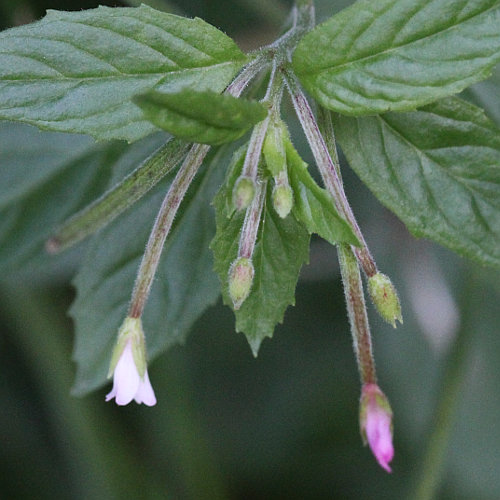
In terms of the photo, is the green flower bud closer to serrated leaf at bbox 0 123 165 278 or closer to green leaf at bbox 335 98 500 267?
green leaf at bbox 335 98 500 267

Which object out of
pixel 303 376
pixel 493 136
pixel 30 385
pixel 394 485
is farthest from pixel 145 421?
pixel 493 136

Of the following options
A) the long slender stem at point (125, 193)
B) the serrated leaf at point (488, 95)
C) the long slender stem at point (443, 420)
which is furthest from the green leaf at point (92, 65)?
the long slender stem at point (443, 420)

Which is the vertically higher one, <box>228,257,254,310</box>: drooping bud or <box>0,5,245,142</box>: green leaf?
<box>0,5,245,142</box>: green leaf

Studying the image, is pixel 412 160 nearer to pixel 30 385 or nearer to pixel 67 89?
pixel 67 89

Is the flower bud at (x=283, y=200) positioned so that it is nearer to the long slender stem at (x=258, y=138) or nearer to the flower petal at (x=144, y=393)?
the long slender stem at (x=258, y=138)

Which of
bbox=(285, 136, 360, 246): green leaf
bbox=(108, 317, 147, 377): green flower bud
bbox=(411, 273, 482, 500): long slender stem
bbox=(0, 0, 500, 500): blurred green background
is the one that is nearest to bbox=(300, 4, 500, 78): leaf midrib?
bbox=(285, 136, 360, 246): green leaf
